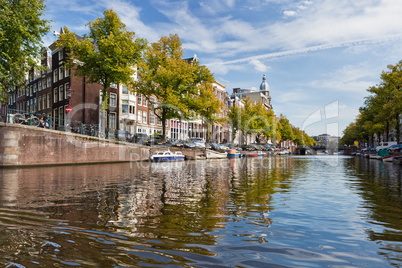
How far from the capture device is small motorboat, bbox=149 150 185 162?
36.8 meters

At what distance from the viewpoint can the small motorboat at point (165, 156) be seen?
36844 mm

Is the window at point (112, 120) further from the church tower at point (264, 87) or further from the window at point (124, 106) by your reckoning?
the church tower at point (264, 87)

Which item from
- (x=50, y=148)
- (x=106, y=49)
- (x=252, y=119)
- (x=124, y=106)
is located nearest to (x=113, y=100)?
(x=124, y=106)

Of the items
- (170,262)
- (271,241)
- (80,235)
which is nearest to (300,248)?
(271,241)

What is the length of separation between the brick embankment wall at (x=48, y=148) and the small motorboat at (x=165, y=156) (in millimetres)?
5017

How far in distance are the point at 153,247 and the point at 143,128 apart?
50683 millimetres

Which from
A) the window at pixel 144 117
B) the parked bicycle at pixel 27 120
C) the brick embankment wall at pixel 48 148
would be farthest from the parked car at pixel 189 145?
the parked bicycle at pixel 27 120

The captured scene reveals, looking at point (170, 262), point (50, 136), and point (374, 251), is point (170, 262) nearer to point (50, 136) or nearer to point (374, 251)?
point (374, 251)

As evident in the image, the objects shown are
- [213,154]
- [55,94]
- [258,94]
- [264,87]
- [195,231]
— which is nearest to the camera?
[195,231]

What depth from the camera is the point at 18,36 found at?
75.2 ft

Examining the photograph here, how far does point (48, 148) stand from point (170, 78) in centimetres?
1786

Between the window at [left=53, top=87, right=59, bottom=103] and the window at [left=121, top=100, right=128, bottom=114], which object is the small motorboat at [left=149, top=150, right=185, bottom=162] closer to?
the window at [left=121, top=100, right=128, bottom=114]

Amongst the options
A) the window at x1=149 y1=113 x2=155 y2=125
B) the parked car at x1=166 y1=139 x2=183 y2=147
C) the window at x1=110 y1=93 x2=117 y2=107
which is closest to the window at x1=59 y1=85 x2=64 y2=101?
the window at x1=110 y1=93 x2=117 y2=107

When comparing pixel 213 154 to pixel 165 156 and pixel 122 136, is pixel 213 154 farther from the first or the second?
pixel 122 136
